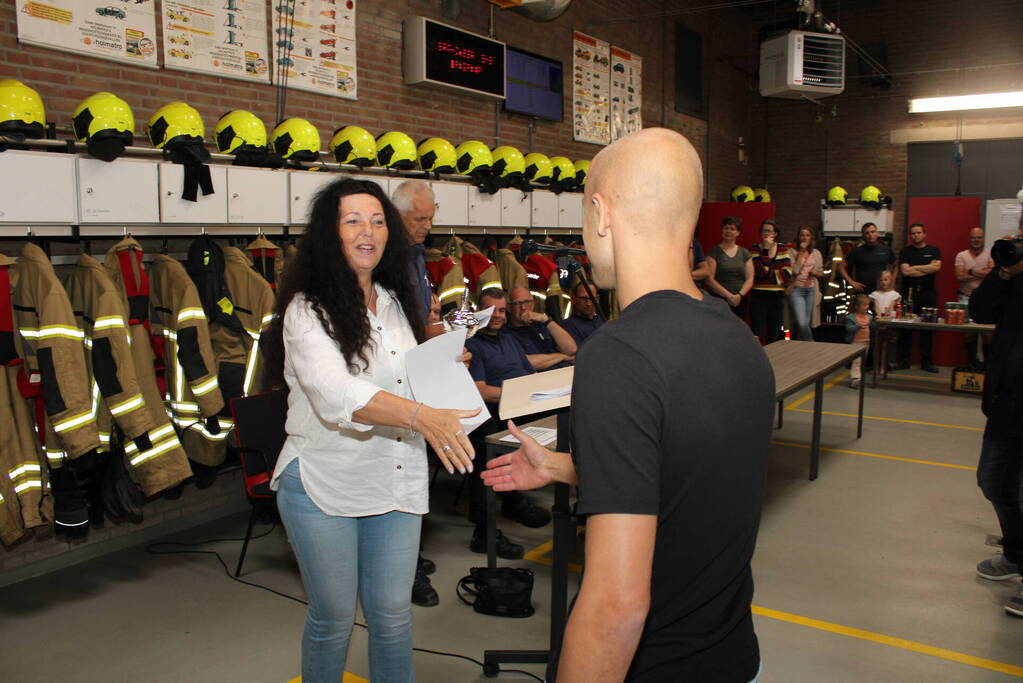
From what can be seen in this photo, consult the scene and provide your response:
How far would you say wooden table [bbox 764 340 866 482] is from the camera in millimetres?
4637

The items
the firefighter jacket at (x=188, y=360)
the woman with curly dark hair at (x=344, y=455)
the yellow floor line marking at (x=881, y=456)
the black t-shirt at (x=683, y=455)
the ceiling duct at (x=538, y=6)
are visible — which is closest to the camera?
the black t-shirt at (x=683, y=455)

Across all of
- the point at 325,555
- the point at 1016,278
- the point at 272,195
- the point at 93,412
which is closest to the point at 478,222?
the point at 272,195

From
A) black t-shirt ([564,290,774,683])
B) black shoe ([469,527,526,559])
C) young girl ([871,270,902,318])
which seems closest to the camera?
black t-shirt ([564,290,774,683])

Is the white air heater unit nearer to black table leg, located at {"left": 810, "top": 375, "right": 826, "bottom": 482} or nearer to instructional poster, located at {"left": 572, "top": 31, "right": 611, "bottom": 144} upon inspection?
instructional poster, located at {"left": 572, "top": 31, "right": 611, "bottom": 144}

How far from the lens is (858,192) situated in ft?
39.0

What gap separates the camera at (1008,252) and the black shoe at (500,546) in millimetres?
2501

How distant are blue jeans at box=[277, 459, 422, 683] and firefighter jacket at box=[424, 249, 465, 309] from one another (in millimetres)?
3381

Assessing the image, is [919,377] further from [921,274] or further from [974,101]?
[974,101]

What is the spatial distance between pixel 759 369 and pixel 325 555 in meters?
1.28

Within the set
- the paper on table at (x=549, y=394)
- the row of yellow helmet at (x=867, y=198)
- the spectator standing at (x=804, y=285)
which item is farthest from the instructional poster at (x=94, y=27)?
the row of yellow helmet at (x=867, y=198)

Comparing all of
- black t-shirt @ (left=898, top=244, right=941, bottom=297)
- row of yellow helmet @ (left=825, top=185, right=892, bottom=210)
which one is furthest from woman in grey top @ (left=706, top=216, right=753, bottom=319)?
row of yellow helmet @ (left=825, top=185, right=892, bottom=210)

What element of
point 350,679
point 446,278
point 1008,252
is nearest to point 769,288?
point 446,278

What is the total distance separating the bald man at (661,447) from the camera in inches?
35.8

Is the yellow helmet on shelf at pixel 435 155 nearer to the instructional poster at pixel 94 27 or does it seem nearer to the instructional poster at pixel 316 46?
the instructional poster at pixel 316 46
